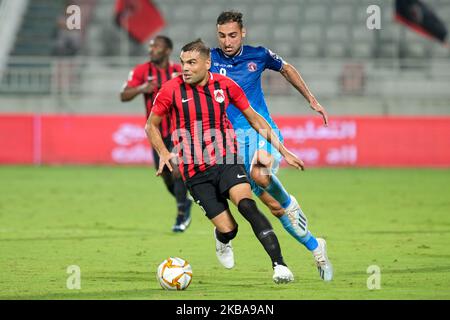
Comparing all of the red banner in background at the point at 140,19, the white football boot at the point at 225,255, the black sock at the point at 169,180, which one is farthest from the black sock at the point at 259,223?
the red banner in background at the point at 140,19

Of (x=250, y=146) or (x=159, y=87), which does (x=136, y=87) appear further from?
(x=250, y=146)

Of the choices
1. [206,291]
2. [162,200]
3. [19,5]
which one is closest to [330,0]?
[19,5]

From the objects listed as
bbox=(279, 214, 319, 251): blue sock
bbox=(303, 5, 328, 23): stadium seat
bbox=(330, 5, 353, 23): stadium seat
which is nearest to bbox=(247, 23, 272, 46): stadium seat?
bbox=(303, 5, 328, 23): stadium seat

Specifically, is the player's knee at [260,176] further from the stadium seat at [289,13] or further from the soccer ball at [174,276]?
the stadium seat at [289,13]

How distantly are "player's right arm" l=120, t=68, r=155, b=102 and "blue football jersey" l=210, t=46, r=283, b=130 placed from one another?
117 inches

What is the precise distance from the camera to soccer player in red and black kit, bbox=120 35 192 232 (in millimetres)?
12047

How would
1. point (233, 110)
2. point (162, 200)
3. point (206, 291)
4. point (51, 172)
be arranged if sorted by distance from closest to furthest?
point (206, 291), point (233, 110), point (162, 200), point (51, 172)

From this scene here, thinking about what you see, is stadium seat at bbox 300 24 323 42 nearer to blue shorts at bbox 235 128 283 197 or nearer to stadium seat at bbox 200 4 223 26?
stadium seat at bbox 200 4 223 26

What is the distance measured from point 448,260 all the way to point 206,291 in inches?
109

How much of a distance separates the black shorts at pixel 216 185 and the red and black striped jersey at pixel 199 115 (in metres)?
0.07

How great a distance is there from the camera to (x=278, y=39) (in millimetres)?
26047

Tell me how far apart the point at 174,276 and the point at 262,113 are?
2.15 m

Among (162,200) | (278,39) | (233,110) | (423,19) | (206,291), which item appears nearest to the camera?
(206,291)

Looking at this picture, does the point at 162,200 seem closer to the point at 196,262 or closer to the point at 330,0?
the point at 196,262
